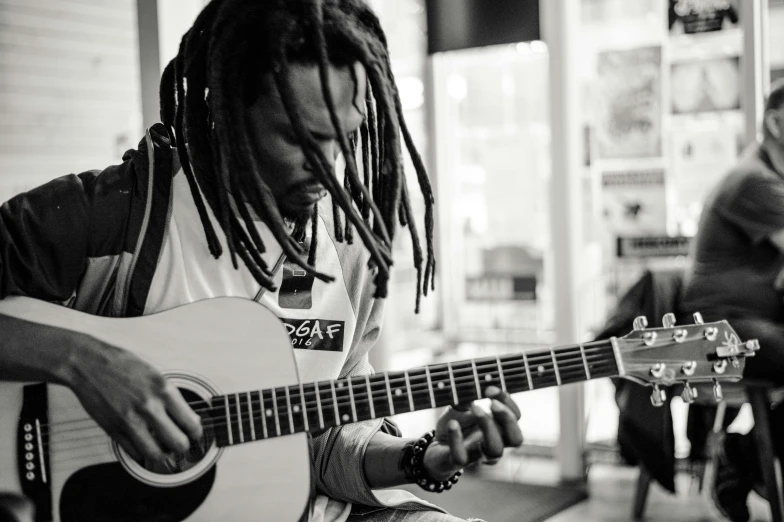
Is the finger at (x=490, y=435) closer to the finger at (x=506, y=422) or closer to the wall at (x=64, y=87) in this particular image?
the finger at (x=506, y=422)

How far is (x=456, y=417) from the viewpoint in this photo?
1172mm

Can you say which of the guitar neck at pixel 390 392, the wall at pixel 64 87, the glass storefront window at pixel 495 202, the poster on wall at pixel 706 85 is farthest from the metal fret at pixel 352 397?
the poster on wall at pixel 706 85

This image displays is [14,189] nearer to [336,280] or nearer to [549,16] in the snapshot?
[336,280]

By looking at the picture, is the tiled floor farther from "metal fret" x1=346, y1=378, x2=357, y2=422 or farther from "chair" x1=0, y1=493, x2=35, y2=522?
"chair" x1=0, y1=493, x2=35, y2=522

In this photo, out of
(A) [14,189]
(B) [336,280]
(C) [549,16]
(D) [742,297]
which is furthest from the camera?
(C) [549,16]

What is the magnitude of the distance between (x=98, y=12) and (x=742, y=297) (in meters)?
2.15

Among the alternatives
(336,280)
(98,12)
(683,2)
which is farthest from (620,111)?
(336,280)

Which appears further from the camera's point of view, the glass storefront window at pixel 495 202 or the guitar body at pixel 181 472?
the glass storefront window at pixel 495 202

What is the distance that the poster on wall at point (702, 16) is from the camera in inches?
131

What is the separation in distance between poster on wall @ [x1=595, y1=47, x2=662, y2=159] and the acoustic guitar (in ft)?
8.19

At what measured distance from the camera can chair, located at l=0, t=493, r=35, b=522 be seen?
107 centimetres

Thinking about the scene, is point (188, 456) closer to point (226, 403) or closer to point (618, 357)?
point (226, 403)

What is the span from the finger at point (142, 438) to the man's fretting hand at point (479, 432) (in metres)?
0.40

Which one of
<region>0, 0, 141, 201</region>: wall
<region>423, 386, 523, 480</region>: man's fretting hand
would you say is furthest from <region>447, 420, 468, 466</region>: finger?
<region>0, 0, 141, 201</region>: wall
